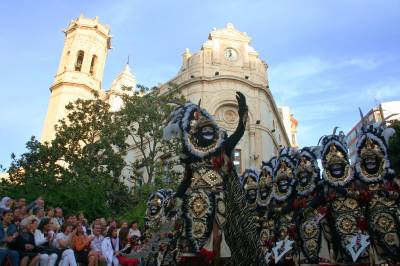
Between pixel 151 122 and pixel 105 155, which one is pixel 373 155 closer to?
pixel 151 122

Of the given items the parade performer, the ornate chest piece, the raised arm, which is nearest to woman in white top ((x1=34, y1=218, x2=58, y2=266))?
the parade performer

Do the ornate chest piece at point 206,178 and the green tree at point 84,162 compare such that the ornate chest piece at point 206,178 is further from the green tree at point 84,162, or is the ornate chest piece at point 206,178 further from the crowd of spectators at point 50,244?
the green tree at point 84,162

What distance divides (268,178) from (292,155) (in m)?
0.92

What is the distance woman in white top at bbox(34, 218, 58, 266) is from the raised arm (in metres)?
3.89

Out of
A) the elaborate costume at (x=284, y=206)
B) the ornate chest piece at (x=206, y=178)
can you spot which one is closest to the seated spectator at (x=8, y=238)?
the ornate chest piece at (x=206, y=178)

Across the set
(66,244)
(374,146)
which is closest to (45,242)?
(66,244)

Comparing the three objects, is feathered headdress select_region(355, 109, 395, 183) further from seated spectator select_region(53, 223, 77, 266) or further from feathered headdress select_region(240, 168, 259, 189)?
seated spectator select_region(53, 223, 77, 266)

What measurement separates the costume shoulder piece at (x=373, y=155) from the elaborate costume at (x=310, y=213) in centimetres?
111

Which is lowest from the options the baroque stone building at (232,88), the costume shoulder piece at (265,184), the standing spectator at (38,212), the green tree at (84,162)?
the standing spectator at (38,212)

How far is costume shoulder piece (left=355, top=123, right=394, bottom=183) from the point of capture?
28.7 ft

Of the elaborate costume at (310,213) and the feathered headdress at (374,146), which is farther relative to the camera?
the elaborate costume at (310,213)

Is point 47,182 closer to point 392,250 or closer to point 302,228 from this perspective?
point 302,228

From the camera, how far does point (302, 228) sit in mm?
9328

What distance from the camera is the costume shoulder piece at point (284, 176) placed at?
10.0 meters
